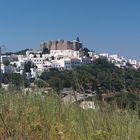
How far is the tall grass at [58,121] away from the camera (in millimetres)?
2648

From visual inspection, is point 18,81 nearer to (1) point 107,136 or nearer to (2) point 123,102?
(2) point 123,102

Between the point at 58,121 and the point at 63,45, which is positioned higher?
the point at 63,45

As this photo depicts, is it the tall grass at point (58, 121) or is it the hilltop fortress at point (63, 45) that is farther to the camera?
the hilltop fortress at point (63, 45)

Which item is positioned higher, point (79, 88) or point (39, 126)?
point (79, 88)

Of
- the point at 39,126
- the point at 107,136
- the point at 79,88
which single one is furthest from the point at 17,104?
the point at 107,136

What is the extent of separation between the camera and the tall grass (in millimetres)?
2648

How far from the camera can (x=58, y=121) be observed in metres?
3.43

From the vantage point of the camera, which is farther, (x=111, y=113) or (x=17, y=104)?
(x=17, y=104)

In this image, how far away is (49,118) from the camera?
11.2 ft

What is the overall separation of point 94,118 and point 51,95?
1.28 metres

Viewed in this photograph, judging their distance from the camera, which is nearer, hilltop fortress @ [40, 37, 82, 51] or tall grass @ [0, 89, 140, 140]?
tall grass @ [0, 89, 140, 140]

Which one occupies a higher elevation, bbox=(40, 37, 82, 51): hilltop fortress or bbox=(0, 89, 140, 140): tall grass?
bbox=(40, 37, 82, 51): hilltop fortress

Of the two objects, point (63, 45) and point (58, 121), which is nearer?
point (58, 121)

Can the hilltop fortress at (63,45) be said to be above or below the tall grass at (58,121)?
above
